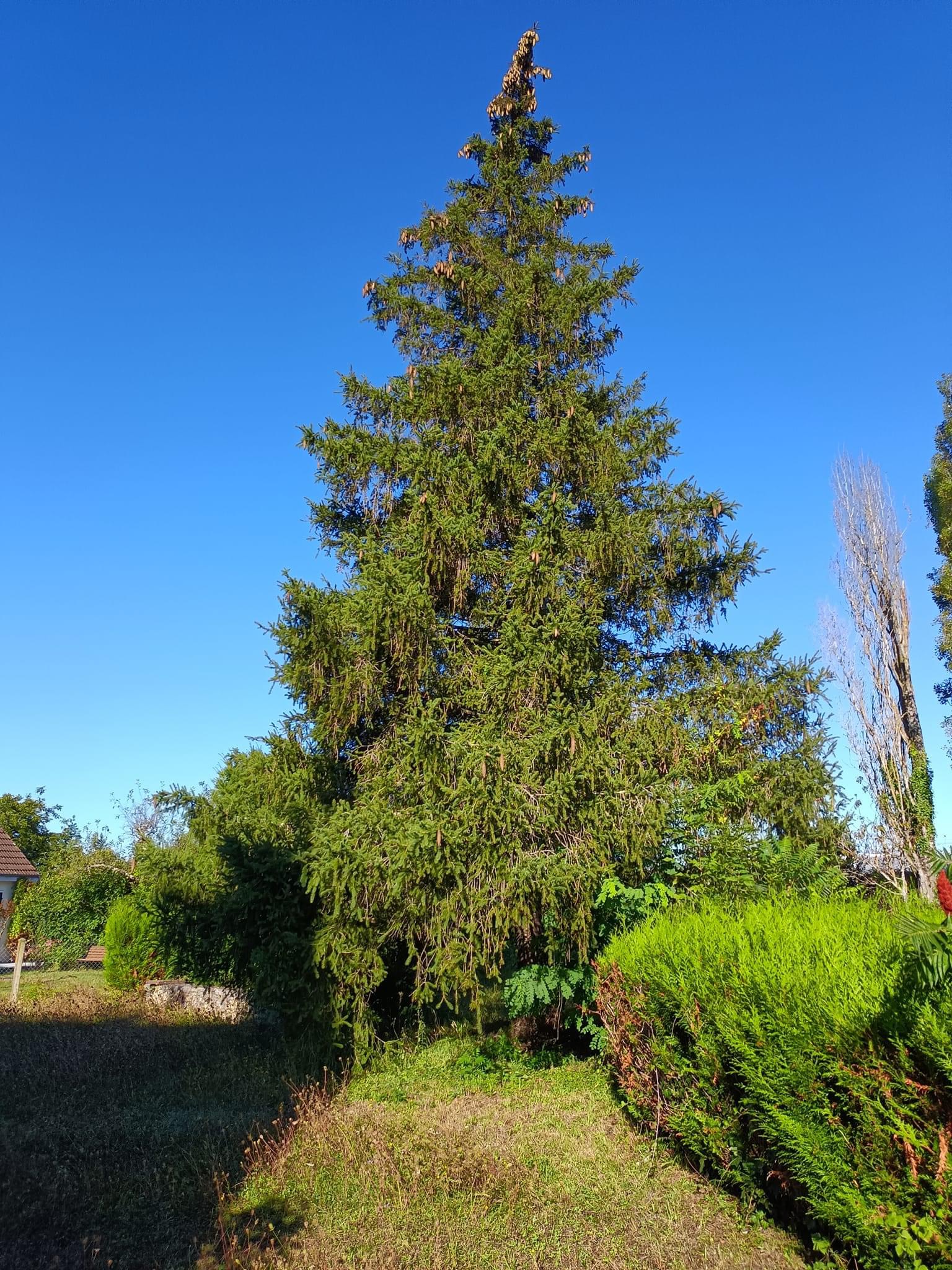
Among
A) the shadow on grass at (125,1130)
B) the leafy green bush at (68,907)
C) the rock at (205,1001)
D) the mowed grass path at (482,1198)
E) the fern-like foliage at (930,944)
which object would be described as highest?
the fern-like foliage at (930,944)

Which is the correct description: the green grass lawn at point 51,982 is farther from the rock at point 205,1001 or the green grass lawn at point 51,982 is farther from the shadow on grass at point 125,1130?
the shadow on grass at point 125,1130

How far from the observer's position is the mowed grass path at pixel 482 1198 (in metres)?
4.71

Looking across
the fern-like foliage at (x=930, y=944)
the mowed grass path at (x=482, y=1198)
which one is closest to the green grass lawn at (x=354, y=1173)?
the mowed grass path at (x=482, y=1198)

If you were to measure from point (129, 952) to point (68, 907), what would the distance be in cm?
591

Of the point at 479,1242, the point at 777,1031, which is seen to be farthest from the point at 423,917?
the point at 777,1031

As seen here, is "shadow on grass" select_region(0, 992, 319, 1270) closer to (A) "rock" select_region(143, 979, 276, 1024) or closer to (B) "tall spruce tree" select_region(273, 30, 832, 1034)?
(A) "rock" select_region(143, 979, 276, 1024)

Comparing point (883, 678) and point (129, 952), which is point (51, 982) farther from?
point (883, 678)

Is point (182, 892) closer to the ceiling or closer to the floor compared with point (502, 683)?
closer to the floor

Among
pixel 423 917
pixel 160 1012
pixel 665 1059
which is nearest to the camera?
pixel 665 1059

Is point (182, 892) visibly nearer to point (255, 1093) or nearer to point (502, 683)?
point (255, 1093)

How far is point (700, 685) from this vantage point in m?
10.6

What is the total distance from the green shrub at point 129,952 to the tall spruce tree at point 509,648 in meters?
9.57

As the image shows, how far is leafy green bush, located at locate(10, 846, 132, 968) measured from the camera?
20.8 meters

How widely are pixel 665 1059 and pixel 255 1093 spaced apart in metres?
5.08
